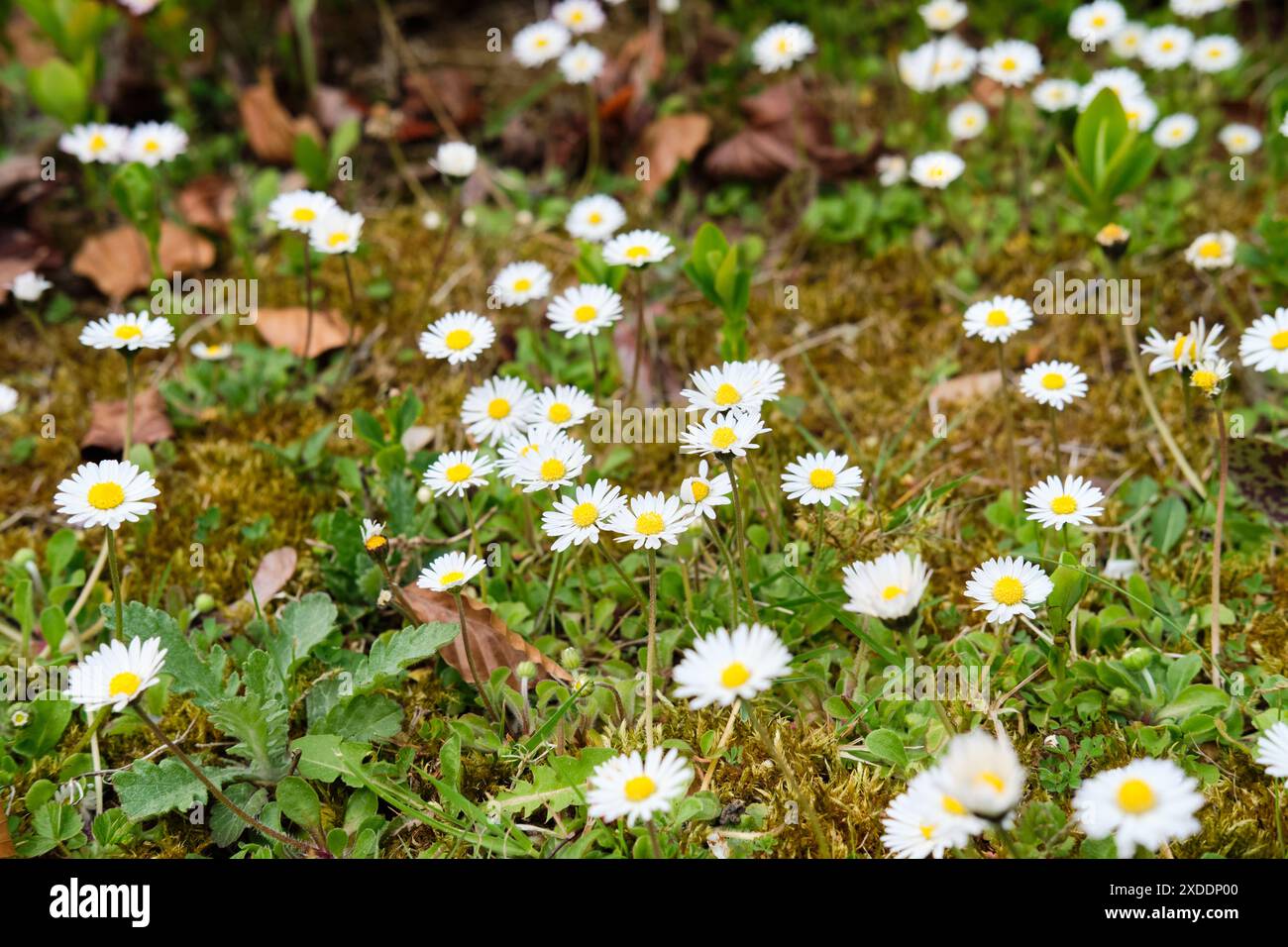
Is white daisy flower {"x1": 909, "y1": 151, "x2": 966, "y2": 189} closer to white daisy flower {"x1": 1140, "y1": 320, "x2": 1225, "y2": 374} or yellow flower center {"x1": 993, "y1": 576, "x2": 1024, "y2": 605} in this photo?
white daisy flower {"x1": 1140, "y1": 320, "x2": 1225, "y2": 374}

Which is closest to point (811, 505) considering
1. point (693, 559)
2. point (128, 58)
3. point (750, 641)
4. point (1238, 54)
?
point (693, 559)

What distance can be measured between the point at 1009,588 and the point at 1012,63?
1.95 meters

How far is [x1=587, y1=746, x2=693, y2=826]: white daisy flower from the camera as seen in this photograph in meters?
1.39

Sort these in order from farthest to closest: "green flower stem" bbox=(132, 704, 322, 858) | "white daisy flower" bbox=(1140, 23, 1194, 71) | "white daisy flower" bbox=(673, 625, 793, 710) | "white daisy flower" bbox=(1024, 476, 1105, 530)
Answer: "white daisy flower" bbox=(1140, 23, 1194, 71) → "white daisy flower" bbox=(1024, 476, 1105, 530) → "green flower stem" bbox=(132, 704, 322, 858) → "white daisy flower" bbox=(673, 625, 793, 710)

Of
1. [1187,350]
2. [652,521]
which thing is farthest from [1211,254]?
[652,521]

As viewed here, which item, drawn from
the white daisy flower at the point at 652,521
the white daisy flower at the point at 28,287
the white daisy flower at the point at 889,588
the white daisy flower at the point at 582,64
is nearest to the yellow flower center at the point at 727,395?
the white daisy flower at the point at 652,521

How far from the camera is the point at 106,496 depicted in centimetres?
181

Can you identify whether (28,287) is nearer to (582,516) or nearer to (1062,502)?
(582,516)

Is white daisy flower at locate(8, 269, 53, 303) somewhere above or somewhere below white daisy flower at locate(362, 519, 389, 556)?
above

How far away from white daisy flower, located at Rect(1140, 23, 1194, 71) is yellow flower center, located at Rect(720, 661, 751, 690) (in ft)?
8.40

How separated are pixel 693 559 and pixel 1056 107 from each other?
186 centimetres

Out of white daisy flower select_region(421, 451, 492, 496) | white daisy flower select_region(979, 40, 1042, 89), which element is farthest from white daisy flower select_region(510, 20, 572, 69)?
white daisy flower select_region(421, 451, 492, 496)

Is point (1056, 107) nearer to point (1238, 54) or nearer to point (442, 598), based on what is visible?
point (1238, 54)

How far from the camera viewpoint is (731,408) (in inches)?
71.7
